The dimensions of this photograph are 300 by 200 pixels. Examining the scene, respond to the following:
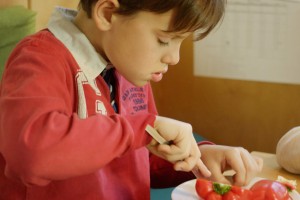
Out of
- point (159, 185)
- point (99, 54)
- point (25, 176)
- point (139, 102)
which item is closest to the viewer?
point (25, 176)

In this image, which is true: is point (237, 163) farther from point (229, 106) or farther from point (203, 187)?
point (229, 106)

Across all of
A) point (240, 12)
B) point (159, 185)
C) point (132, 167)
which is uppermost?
point (240, 12)

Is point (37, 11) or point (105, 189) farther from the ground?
point (37, 11)

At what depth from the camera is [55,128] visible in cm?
54

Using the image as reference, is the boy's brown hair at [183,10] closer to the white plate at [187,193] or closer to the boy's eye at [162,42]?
the boy's eye at [162,42]

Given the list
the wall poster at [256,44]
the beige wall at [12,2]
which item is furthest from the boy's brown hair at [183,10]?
the wall poster at [256,44]

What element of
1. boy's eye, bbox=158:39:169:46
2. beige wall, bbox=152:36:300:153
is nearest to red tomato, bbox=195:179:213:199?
boy's eye, bbox=158:39:169:46

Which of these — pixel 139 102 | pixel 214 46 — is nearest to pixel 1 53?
pixel 139 102

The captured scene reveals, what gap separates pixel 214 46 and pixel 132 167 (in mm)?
792

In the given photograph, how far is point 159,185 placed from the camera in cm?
98

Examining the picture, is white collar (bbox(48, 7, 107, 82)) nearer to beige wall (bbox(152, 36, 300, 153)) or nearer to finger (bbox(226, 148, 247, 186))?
finger (bbox(226, 148, 247, 186))

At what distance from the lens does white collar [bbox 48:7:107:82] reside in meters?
0.69

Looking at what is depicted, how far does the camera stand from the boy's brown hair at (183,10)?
630 millimetres

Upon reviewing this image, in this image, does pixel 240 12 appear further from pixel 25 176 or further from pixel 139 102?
pixel 25 176
